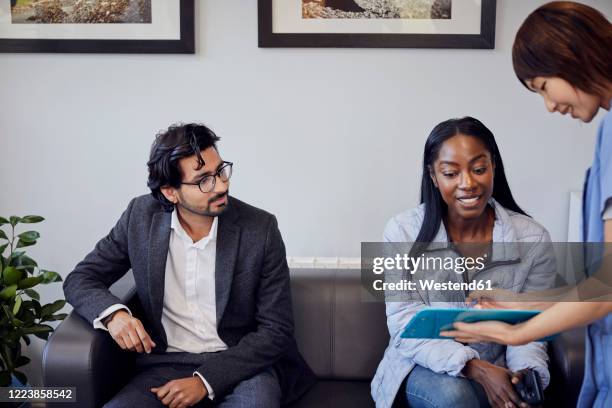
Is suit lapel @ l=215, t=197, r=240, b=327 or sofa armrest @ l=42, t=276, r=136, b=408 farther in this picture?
suit lapel @ l=215, t=197, r=240, b=327

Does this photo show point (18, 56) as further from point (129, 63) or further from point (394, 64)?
point (394, 64)

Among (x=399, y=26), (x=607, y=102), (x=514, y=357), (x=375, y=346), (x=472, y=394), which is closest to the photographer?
(x=607, y=102)

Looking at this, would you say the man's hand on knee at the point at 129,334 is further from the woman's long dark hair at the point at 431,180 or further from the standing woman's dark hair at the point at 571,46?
the standing woman's dark hair at the point at 571,46

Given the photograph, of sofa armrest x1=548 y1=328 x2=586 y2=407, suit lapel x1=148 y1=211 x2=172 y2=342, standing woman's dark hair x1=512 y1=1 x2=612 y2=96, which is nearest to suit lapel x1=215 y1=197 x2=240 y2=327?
suit lapel x1=148 y1=211 x2=172 y2=342

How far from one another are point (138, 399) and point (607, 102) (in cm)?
149

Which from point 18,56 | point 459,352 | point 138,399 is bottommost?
point 138,399

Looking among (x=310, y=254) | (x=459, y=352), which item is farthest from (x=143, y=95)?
(x=459, y=352)

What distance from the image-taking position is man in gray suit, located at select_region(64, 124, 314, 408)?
2088mm

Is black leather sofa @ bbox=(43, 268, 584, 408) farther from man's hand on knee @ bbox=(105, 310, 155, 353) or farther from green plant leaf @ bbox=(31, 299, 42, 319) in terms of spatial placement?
green plant leaf @ bbox=(31, 299, 42, 319)

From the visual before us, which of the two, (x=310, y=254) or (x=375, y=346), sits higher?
(x=310, y=254)

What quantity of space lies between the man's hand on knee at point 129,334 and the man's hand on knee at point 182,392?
0.43 ft

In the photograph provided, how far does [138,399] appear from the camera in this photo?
199 centimetres

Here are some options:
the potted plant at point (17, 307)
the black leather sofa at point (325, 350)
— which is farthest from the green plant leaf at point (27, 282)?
the black leather sofa at point (325, 350)

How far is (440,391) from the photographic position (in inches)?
76.0
